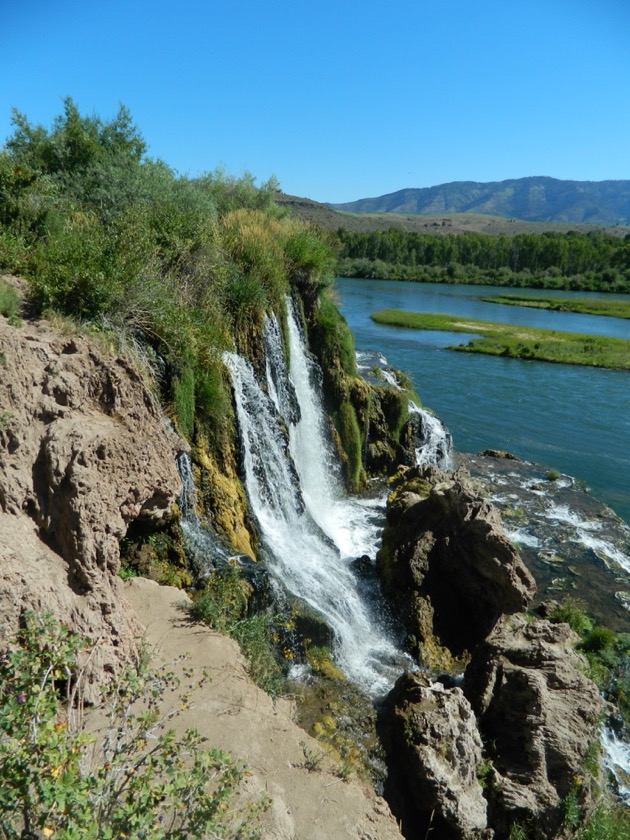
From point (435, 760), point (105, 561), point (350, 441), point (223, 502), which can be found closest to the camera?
point (105, 561)

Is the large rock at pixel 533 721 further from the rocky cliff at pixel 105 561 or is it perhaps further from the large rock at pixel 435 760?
the rocky cliff at pixel 105 561

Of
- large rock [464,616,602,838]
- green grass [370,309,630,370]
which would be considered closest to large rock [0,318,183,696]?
large rock [464,616,602,838]

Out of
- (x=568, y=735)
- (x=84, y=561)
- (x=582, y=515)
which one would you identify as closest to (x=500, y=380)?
(x=582, y=515)

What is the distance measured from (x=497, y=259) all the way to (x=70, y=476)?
104080 mm

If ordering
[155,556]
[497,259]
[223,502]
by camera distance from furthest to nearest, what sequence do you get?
[497,259]
[223,502]
[155,556]

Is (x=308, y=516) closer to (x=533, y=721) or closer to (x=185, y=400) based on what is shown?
(x=185, y=400)

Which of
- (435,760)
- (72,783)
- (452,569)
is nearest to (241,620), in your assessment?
(435,760)

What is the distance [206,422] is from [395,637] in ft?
15.3

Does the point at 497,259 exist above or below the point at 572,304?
above

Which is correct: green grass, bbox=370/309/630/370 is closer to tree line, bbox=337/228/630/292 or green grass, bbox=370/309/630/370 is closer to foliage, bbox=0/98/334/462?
foliage, bbox=0/98/334/462

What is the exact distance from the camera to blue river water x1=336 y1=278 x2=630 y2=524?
20.7 metres

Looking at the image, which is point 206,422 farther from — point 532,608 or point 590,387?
point 590,387

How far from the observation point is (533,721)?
7258mm

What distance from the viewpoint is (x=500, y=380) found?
3112 cm
